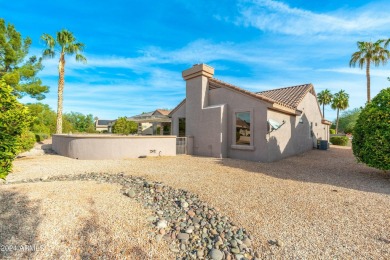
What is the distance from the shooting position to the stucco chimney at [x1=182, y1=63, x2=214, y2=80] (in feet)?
55.5

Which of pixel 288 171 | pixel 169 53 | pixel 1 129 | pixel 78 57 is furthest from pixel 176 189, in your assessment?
pixel 78 57

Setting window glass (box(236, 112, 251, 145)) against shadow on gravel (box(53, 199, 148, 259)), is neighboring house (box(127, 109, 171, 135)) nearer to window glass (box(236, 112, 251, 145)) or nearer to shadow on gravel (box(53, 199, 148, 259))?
window glass (box(236, 112, 251, 145))

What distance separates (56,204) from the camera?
18.4 feet

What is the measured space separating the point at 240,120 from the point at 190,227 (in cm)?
1124

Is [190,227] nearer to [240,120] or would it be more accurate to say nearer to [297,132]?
[240,120]

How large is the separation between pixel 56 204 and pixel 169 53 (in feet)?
62.0

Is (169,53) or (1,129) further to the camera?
(169,53)

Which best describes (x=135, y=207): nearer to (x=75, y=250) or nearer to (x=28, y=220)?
(x=75, y=250)

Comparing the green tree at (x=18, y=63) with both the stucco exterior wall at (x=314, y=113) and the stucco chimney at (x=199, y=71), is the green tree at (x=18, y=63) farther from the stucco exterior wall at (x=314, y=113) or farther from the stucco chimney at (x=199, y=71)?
the stucco exterior wall at (x=314, y=113)

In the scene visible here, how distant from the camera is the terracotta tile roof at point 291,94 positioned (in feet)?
56.9

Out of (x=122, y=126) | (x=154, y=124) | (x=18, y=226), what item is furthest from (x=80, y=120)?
(x=18, y=226)

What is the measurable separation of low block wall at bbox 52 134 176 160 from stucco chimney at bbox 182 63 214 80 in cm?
663

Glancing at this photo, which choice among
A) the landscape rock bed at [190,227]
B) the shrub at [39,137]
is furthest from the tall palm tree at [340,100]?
the shrub at [39,137]

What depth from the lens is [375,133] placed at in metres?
9.12
